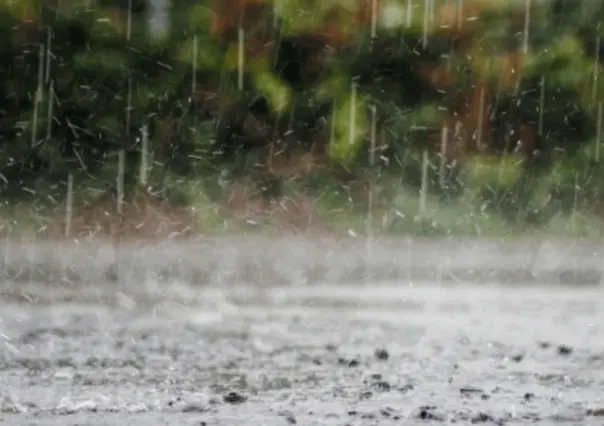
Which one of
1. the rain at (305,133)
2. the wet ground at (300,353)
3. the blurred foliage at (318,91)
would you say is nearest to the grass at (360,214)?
the rain at (305,133)

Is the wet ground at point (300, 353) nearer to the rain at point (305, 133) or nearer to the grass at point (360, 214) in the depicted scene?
the rain at point (305, 133)

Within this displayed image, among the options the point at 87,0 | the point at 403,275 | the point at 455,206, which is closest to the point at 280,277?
the point at 403,275

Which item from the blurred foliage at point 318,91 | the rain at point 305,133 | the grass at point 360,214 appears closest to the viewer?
the rain at point 305,133

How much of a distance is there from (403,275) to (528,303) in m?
1.39

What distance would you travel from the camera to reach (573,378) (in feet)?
14.5

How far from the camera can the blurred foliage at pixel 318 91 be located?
34.5ft

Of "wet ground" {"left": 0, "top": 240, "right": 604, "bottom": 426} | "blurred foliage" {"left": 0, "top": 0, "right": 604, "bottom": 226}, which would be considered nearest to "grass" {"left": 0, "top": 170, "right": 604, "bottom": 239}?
"blurred foliage" {"left": 0, "top": 0, "right": 604, "bottom": 226}

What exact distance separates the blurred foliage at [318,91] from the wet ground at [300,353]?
115 inches

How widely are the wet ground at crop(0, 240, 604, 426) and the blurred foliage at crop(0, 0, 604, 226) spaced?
2.93 meters

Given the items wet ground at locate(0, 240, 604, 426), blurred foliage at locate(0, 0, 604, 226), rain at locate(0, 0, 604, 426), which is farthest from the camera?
blurred foliage at locate(0, 0, 604, 226)

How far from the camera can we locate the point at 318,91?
35.1 ft

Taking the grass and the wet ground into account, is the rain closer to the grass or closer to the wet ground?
the grass

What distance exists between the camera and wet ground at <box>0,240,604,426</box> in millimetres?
3680

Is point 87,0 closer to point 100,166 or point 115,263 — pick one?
point 100,166
